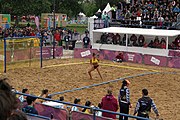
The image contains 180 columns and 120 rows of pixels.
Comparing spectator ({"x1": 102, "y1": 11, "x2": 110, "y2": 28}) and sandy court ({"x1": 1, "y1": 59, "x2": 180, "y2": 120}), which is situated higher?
spectator ({"x1": 102, "y1": 11, "x2": 110, "y2": 28})

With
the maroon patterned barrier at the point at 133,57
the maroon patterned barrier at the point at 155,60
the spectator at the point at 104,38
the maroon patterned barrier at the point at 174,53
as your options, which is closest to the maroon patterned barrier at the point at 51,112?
the maroon patterned barrier at the point at 155,60

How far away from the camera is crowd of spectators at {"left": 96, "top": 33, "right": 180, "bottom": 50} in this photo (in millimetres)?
26797

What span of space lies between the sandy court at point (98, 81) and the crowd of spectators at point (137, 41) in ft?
13.3

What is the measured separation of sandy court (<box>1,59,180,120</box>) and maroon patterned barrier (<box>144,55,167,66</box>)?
630 mm

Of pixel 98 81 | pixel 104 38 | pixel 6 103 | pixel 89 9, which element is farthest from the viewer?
pixel 89 9

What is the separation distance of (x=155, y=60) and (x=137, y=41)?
18.3 feet

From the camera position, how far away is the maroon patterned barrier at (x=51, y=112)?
Result: 323 inches

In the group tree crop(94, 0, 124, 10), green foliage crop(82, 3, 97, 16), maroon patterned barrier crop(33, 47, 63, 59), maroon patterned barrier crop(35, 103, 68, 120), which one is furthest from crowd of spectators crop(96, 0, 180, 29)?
green foliage crop(82, 3, 97, 16)

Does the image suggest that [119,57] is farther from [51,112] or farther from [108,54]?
[51,112]

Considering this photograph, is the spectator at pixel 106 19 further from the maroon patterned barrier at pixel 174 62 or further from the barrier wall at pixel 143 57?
the maroon patterned barrier at pixel 174 62

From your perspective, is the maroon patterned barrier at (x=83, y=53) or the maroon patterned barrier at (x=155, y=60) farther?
the maroon patterned barrier at (x=83, y=53)

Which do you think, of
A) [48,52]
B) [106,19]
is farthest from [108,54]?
[106,19]

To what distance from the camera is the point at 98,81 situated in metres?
18.0

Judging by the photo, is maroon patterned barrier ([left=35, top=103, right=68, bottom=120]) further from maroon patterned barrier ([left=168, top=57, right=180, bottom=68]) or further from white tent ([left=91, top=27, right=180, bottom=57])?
white tent ([left=91, top=27, right=180, bottom=57])
